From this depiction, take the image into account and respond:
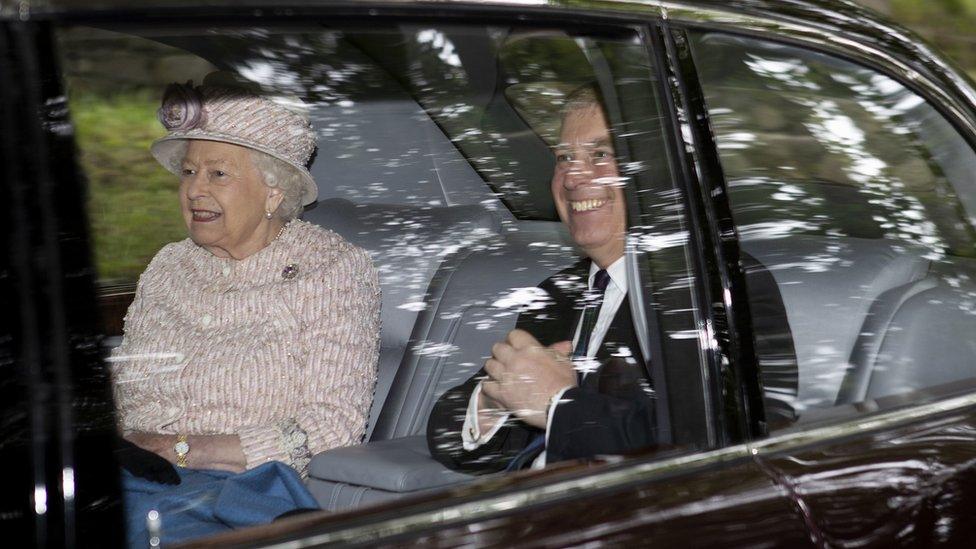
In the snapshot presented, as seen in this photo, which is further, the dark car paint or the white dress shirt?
the white dress shirt

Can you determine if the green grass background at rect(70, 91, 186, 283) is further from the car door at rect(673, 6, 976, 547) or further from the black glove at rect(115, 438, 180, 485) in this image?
the car door at rect(673, 6, 976, 547)

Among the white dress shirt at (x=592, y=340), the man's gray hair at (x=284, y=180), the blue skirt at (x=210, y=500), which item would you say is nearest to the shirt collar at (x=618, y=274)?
the white dress shirt at (x=592, y=340)

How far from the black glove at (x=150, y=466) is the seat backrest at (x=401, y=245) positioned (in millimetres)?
509

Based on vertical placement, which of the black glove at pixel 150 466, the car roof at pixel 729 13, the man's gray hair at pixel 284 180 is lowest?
the black glove at pixel 150 466

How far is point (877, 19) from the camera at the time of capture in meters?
1.98

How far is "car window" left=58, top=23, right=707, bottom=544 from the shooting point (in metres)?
1.59

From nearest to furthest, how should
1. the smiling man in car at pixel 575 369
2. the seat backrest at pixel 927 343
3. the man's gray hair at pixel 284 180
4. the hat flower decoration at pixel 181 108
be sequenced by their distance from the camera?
the smiling man in car at pixel 575 369 < the hat flower decoration at pixel 181 108 < the seat backrest at pixel 927 343 < the man's gray hair at pixel 284 180

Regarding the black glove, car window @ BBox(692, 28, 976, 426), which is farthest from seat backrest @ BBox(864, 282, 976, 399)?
the black glove

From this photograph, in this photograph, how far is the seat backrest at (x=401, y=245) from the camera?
2.08 m

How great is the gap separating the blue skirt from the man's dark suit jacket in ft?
0.75

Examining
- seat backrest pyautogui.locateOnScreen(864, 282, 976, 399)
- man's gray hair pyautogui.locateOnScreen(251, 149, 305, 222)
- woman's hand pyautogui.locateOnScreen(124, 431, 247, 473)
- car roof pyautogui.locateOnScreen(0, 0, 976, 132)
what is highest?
car roof pyautogui.locateOnScreen(0, 0, 976, 132)

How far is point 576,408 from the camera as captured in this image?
173cm

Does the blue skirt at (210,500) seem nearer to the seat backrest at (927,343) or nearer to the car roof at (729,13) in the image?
the car roof at (729,13)

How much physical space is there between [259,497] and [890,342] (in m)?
1.02
